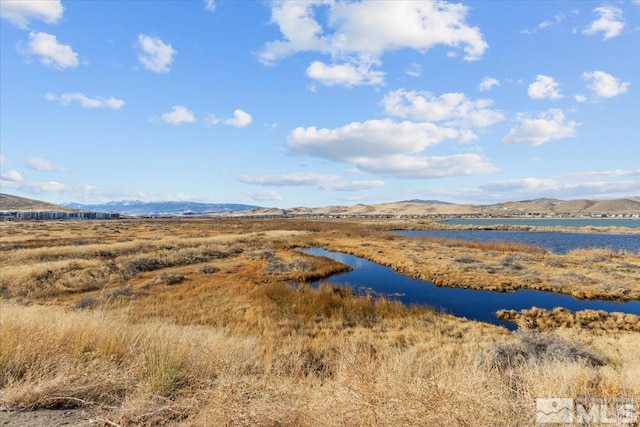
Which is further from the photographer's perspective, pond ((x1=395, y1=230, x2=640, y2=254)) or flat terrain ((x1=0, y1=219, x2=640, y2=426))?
pond ((x1=395, y1=230, x2=640, y2=254))

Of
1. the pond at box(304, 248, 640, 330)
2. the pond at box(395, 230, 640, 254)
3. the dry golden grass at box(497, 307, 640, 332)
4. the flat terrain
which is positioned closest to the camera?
the flat terrain

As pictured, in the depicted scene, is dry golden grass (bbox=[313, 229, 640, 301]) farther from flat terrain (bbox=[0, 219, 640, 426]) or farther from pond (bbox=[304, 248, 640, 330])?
pond (bbox=[304, 248, 640, 330])

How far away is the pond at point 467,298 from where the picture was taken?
18562 mm

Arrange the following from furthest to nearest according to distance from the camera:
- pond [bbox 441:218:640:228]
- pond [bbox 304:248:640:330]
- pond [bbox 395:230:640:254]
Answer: pond [bbox 441:218:640:228]
pond [bbox 395:230:640:254]
pond [bbox 304:248:640:330]

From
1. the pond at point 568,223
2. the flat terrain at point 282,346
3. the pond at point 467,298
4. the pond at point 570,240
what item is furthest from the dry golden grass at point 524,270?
the pond at point 568,223

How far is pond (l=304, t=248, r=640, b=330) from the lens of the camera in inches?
731

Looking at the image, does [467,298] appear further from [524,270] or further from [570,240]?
[570,240]

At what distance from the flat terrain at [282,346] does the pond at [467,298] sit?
1321mm

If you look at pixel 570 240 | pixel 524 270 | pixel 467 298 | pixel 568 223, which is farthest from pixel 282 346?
pixel 568 223

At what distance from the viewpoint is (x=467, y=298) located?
832 inches

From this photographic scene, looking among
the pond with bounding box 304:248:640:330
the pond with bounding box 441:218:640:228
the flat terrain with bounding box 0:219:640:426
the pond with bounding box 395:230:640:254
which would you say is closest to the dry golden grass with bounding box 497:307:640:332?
the flat terrain with bounding box 0:219:640:426

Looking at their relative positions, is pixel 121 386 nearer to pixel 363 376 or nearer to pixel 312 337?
pixel 363 376

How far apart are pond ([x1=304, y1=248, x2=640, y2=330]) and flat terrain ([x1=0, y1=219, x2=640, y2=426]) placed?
52.0 inches

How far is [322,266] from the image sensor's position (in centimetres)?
3014
